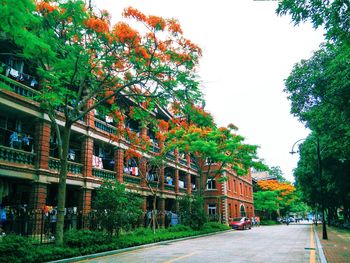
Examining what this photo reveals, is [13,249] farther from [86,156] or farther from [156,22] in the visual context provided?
[86,156]

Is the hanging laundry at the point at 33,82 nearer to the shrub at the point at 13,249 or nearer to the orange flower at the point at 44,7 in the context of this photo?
the orange flower at the point at 44,7

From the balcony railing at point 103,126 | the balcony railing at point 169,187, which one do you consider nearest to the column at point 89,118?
the balcony railing at point 103,126

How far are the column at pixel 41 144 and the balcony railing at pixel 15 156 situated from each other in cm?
40

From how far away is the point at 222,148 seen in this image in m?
31.1

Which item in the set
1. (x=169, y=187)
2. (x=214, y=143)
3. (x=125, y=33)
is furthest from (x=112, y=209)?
(x=169, y=187)

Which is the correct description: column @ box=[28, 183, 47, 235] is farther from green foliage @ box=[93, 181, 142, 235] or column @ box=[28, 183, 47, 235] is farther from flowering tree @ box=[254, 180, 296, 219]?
flowering tree @ box=[254, 180, 296, 219]

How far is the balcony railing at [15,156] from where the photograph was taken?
16.2 meters

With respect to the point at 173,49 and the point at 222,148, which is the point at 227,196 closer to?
the point at 222,148

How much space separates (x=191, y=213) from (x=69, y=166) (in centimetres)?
1249

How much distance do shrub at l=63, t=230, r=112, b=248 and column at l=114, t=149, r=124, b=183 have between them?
32.5ft

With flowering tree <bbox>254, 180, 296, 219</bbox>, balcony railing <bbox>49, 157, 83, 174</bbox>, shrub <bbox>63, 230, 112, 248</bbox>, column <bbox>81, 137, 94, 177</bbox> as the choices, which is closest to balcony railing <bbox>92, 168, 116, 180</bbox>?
column <bbox>81, 137, 94, 177</bbox>

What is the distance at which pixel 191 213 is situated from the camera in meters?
29.0

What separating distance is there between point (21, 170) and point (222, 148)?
18.7m

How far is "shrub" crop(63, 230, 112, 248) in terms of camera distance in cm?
1370
